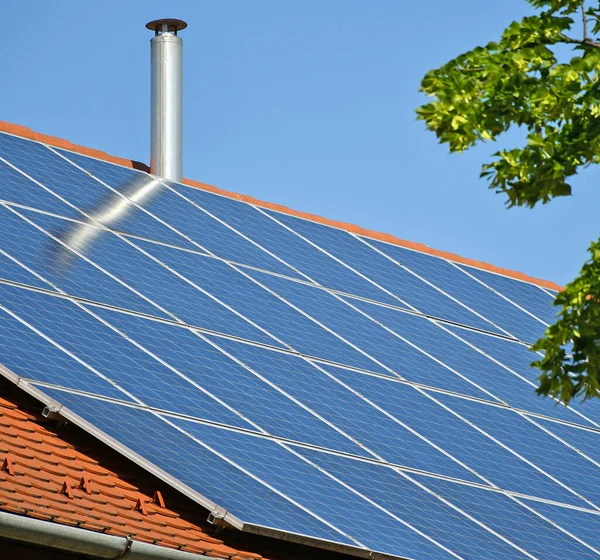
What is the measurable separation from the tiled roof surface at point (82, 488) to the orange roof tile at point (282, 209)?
6.04 m

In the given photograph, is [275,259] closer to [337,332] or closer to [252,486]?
[337,332]

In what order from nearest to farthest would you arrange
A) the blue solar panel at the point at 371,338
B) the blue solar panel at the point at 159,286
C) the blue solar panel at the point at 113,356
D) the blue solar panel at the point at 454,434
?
the blue solar panel at the point at 113,356, the blue solar panel at the point at 454,434, the blue solar panel at the point at 159,286, the blue solar panel at the point at 371,338

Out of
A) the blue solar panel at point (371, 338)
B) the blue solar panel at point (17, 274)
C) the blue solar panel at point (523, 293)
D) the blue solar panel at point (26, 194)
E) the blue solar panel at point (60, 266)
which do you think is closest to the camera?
the blue solar panel at point (17, 274)

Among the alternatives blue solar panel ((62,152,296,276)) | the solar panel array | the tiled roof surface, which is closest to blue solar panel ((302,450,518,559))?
the solar panel array

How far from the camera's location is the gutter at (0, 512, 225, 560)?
993cm

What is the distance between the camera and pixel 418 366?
52.2ft

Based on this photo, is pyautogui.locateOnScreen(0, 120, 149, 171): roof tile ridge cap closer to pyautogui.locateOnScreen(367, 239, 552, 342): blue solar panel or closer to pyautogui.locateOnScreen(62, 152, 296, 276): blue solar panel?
pyautogui.locateOnScreen(62, 152, 296, 276): blue solar panel

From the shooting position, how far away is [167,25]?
20.0 meters

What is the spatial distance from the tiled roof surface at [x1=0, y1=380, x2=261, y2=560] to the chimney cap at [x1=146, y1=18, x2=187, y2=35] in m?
8.74

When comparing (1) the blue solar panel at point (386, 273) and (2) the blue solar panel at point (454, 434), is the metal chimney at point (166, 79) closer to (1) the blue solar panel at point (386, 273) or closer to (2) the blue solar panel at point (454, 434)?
(1) the blue solar panel at point (386, 273)

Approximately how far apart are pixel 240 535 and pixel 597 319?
14.5 feet

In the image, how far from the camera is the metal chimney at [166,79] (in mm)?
19547

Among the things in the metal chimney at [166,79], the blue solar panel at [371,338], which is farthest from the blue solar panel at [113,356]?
the metal chimney at [166,79]

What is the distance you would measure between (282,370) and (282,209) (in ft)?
19.2
